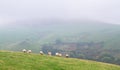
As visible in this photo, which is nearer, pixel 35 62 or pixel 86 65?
pixel 35 62

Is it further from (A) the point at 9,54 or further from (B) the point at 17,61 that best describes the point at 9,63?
(A) the point at 9,54

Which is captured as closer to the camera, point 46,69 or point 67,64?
point 46,69

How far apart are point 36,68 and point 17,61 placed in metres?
3.62

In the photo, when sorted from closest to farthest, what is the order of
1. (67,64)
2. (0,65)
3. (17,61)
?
(0,65) < (17,61) < (67,64)

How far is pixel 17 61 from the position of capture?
135 feet

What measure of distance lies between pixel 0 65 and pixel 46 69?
266 inches

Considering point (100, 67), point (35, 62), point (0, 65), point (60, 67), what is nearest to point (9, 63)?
point (0, 65)

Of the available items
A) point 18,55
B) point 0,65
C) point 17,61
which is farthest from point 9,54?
point 0,65

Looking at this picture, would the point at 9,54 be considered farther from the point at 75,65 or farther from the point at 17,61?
the point at 75,65

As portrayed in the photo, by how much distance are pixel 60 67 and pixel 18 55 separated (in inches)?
321

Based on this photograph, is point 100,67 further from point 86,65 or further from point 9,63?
point 9,63

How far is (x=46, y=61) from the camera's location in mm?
43531

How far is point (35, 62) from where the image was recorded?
41938mm

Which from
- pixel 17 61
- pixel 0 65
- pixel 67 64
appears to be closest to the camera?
pixel 0 65
